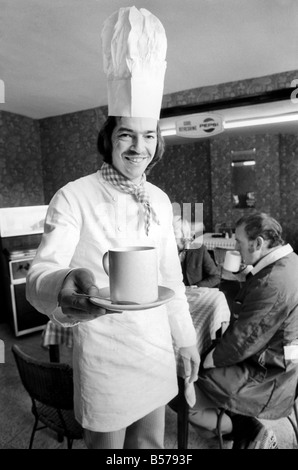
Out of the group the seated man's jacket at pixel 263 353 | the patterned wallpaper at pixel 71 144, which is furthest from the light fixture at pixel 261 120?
the patterned wallpaper at pixel 71 144

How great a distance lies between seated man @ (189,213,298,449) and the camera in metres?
1.08

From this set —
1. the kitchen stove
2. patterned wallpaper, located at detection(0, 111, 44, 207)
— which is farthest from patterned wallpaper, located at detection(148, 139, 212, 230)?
patterned wallpaper, located at detection(0, 111, 44, 207)

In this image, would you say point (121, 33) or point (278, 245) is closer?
point (121, 33)

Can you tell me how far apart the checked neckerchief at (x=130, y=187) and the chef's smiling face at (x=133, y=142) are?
3 cm

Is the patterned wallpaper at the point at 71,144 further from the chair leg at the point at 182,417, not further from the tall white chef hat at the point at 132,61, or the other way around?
the chair leg at the point at 182,417

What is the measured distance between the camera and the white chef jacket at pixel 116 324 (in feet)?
2.22

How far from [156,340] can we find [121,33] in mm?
680

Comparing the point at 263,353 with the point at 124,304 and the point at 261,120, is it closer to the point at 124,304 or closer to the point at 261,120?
the point at 124,304

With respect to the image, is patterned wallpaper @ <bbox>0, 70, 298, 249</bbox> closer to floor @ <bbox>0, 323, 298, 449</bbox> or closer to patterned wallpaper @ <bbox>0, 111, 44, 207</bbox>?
patterned wallpaper @ <bbox>0, 111, 44, 207</bbox>

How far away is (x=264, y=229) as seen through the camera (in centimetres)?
121

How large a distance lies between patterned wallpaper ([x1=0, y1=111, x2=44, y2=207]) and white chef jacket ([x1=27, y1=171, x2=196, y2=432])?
2.44 metres

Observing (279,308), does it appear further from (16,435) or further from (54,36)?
(54,36)

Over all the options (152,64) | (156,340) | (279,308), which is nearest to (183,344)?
(156,340)

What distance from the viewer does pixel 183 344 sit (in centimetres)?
85
